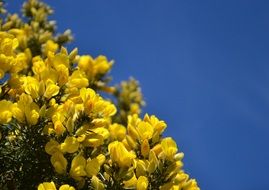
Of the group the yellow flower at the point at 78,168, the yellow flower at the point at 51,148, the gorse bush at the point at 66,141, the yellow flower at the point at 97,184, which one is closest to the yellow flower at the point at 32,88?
the gorse bush at the point at 66,141

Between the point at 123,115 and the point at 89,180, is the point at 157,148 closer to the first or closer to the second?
the point at 89,180

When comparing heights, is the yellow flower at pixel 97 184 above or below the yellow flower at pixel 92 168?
below

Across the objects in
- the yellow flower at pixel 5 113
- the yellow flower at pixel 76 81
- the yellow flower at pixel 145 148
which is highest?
the yellow flower at pixel 76 81

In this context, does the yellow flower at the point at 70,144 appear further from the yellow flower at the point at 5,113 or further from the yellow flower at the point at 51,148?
the yellow flower at the point at 5,113

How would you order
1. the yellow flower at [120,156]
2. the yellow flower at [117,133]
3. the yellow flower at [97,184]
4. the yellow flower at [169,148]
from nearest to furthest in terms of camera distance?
1. the yellow flower at [97,184]
2. the yellow flower at [120,156]
3. the yellow flower at [169,148]
4. the yellow flower at [117,133]

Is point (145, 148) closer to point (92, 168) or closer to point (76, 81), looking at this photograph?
point (92, 168)

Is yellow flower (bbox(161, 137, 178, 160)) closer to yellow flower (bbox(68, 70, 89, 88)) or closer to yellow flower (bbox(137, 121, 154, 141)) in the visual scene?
yellow flower (bbox(137, 121, 154, 141))

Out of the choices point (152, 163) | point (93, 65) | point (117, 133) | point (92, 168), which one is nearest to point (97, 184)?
point (92, 168)
